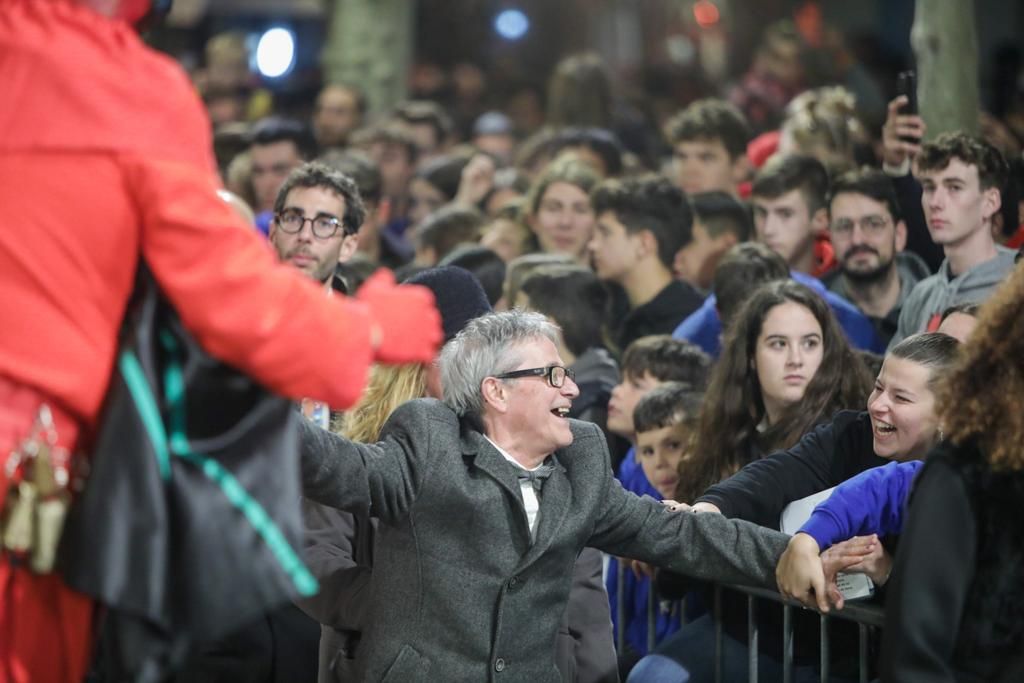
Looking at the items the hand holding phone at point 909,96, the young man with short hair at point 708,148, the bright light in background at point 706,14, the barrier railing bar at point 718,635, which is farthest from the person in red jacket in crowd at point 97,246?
the bright light in background at point 706,14

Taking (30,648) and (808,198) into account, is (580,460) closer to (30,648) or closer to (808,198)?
(30,648)

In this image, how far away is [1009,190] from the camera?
7.59 meters

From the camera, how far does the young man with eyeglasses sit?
258 inches

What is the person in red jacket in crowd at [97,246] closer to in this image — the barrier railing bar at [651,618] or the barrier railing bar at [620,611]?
the barrier railing bar at [651,618]

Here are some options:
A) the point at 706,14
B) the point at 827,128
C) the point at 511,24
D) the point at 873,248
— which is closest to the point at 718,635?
the point at 873,248

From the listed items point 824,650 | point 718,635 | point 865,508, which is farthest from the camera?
point 718,635

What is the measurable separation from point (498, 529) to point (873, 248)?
12.0ft

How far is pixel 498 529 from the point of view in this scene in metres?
4.61

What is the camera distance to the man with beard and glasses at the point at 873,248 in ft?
25.3

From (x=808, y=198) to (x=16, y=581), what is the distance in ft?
19.7

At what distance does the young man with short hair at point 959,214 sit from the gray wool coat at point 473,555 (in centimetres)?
250

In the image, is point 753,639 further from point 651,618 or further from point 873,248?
point 873,248

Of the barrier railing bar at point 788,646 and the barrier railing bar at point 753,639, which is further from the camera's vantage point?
the barrier railing bar at point 753,639

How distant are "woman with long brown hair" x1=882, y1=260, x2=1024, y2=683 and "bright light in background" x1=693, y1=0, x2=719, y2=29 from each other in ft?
90.4
